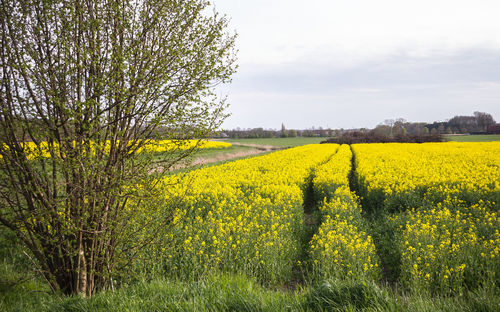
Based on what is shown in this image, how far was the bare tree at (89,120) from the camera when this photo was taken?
3.56 metres

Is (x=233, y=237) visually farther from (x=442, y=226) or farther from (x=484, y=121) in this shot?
(x=484, y=121)

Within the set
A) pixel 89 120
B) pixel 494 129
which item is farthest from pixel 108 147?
pixel 494 129

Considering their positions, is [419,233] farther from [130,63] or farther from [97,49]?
[97,49]

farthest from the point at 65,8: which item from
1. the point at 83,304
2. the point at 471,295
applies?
the point at 471,295

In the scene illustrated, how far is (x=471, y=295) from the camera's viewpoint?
134 inches

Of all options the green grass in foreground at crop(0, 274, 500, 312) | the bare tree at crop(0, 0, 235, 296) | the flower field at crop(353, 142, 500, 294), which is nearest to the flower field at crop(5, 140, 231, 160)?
the bare tree at crop(0, 0, 235, 296)

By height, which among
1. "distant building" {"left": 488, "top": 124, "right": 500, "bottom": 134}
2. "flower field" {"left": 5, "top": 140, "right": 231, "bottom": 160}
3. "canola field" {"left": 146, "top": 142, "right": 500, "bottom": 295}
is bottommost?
"canola field" {"left": 146, "top": 142, "right": 500, "bottom": 295}

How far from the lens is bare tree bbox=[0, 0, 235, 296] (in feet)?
11.7

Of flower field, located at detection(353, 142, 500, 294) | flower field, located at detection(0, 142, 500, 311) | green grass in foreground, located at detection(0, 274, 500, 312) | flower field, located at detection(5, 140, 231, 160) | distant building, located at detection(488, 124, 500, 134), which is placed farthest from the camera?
distant building, located at detection(488, 124, 500, 134)

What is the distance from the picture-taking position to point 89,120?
11.8 feet

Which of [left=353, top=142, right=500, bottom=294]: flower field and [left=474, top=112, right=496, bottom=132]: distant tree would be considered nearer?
[left=353, top=142, right=500, bottom=294]: flower field

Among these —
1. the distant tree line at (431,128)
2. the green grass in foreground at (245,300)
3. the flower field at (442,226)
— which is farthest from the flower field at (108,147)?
the distant tree line at (431,128)

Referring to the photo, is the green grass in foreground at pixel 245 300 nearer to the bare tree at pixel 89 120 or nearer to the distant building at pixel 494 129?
the bare tree at pixel 89 120

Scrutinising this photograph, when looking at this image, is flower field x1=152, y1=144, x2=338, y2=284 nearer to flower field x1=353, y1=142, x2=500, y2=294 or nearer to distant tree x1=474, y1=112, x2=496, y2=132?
flower field x1=353, y1=142, x2=500, y2=294
